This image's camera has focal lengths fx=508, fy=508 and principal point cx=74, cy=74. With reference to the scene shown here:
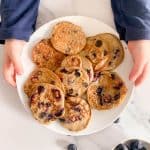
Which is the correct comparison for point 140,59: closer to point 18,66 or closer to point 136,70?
point 136,70

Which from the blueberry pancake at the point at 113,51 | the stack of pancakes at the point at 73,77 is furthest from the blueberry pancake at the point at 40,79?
the blueberry pancake at the point at 113,51

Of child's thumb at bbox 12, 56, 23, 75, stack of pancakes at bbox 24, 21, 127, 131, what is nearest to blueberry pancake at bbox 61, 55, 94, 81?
stack of pancakes at bbox 24, 21, 127, 131

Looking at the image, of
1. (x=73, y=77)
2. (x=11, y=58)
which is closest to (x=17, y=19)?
(x=11, y=58)

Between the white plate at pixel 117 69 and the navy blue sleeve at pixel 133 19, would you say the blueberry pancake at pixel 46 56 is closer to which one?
the white plate at pixel 117 69

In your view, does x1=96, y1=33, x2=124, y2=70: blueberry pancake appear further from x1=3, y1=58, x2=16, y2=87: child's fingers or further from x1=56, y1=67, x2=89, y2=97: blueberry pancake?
x1=3, y1=58, x2=16, y2=87: child's fingers

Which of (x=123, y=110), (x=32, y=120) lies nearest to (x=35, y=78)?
(x=32, y=120)
